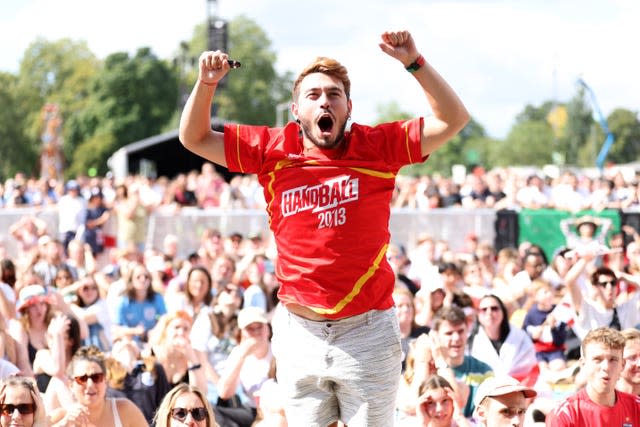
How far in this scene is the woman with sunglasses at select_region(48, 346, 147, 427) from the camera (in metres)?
6.62

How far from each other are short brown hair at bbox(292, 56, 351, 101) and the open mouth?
5.7 inches

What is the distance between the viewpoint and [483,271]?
42.0ft

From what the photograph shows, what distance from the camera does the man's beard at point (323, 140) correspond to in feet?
13.8

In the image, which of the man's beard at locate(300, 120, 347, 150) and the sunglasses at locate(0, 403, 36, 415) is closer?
the man's beard at locate(300, 120, 347, 150)

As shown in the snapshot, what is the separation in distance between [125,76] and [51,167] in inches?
603

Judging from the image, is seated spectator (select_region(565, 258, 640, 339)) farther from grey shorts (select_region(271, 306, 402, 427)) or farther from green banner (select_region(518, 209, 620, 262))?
green banner (select_region(518, 209, 620, 262))

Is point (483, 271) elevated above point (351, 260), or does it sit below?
below

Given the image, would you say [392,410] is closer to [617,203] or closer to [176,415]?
[176,415]

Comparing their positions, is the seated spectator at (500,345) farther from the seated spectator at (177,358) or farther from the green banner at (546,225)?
the green banner at (546,225)

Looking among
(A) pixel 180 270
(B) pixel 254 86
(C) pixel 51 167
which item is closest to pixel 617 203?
(A) pixel 180 270

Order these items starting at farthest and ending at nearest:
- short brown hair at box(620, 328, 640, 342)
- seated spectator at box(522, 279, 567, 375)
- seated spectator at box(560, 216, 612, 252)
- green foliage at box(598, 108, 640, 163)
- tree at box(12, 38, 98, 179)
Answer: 1. green foliage at box(598, 108, 640, 163)
2. tree at box(12, 38, 98, 179)
3. seated spectator at box(560, 216, 612, 252)
4. seated spectator at box(522, 279, 567, 375)
5. short brown hair at box(620, 328, 640, 342)

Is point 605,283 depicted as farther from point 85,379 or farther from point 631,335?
point 85,379

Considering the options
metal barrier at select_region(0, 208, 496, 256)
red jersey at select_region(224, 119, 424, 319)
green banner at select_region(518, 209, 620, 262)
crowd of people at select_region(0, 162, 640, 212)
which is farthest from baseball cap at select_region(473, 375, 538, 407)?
metal barrier at select_region(0, 208, 496, 256)

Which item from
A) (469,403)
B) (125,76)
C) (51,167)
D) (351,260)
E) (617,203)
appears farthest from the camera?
(125,76)
